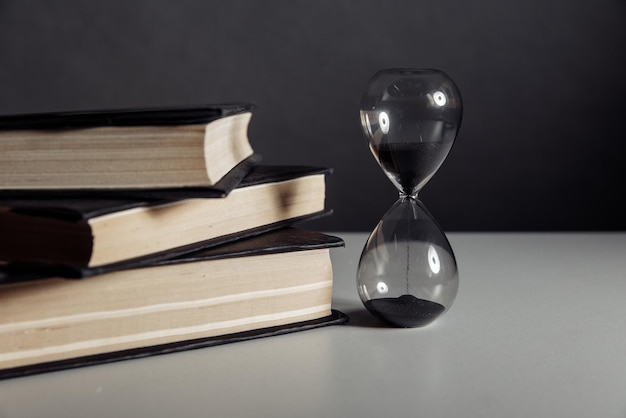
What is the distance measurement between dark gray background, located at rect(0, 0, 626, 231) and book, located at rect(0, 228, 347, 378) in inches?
38.9

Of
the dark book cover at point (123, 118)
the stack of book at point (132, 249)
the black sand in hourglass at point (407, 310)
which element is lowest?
the black sand in hourglass at point (407, 310)

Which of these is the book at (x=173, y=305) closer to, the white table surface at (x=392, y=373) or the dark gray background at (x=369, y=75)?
the white table surface at (x=392, y=373)

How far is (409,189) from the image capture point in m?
0.87

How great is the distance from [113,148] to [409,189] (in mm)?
296

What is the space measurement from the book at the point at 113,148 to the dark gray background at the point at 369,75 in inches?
42.1

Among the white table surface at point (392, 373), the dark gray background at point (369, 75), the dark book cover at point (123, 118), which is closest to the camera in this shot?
the white table surface at point (392, 373)

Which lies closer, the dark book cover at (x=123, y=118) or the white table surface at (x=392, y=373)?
the white table surface at (x=392, y=373)

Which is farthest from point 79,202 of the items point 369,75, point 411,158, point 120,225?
point 369,75

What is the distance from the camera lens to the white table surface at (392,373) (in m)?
0.67

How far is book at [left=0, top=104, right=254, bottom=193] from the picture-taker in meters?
0.79

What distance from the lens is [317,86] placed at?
6.14 ft

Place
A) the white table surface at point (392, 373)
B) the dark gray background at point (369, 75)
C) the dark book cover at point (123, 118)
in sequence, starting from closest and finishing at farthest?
the white table surface at point (392, 373) < the dark book cover at point (123, 118) < the dark gray background at point (369, 75)

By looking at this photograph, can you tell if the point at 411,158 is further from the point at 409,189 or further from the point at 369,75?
the point at 369,75

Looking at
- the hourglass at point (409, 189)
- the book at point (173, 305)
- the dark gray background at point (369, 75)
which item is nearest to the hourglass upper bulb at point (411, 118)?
the hourglass at point (409, 189)
